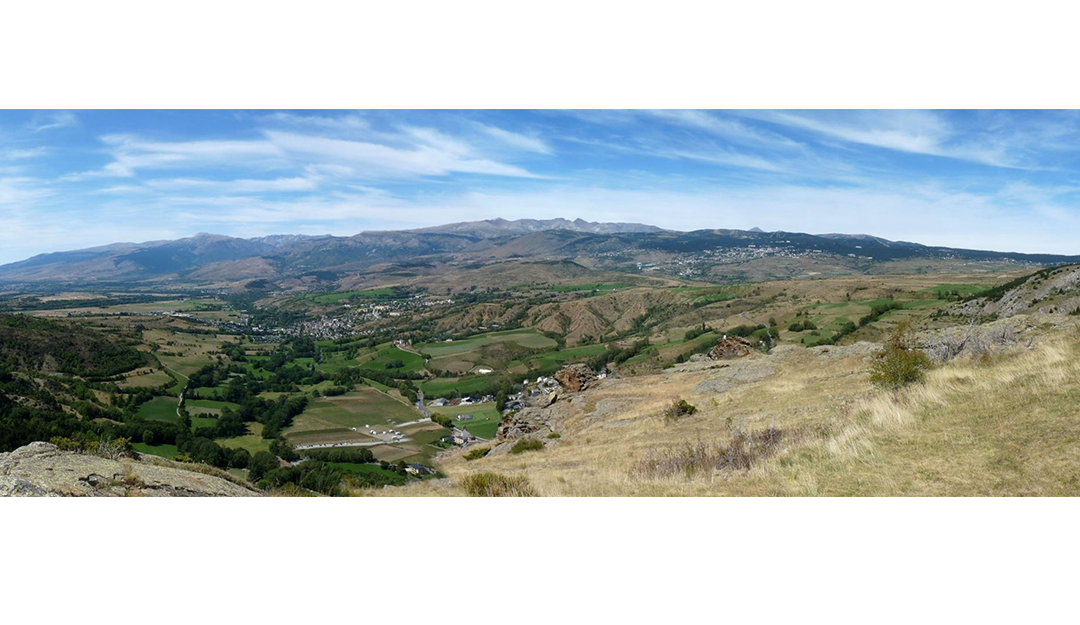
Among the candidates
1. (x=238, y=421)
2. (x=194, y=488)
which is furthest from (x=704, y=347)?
(x=194, y=488)

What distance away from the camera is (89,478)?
5.97 meters

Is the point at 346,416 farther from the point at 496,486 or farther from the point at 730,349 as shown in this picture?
the point at 496,486

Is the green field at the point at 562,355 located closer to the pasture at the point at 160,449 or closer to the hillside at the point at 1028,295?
the hillside at the point at 1028,295

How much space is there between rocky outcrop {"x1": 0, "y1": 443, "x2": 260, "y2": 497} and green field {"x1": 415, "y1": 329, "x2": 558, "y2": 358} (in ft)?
241

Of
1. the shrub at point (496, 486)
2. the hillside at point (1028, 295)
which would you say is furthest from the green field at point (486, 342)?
the shrub at point (496, 486)

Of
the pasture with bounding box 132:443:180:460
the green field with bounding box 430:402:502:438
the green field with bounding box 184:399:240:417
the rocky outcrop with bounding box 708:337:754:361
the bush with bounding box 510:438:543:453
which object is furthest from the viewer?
the green field with bounding box 430:402:502:438

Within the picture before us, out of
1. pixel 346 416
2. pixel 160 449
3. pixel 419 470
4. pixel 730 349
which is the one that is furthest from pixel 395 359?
pixel 419 470

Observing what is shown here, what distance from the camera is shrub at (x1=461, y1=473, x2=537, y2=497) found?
23.2 ft

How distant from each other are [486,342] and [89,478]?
80269 millimetres

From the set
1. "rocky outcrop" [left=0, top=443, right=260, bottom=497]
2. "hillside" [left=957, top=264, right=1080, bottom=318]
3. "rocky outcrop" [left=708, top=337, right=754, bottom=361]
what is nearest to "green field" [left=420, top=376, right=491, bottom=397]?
"rocky outcrop" [left=708, top=337, right=754, bottom=361]

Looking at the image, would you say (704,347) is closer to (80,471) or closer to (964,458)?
(964,458)

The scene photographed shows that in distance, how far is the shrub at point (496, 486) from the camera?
706 cm

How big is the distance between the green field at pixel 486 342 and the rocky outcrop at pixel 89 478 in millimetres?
73588

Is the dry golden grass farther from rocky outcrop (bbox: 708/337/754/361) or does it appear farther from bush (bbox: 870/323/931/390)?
rocky outcrop (bbox: 708/337/754/361)
